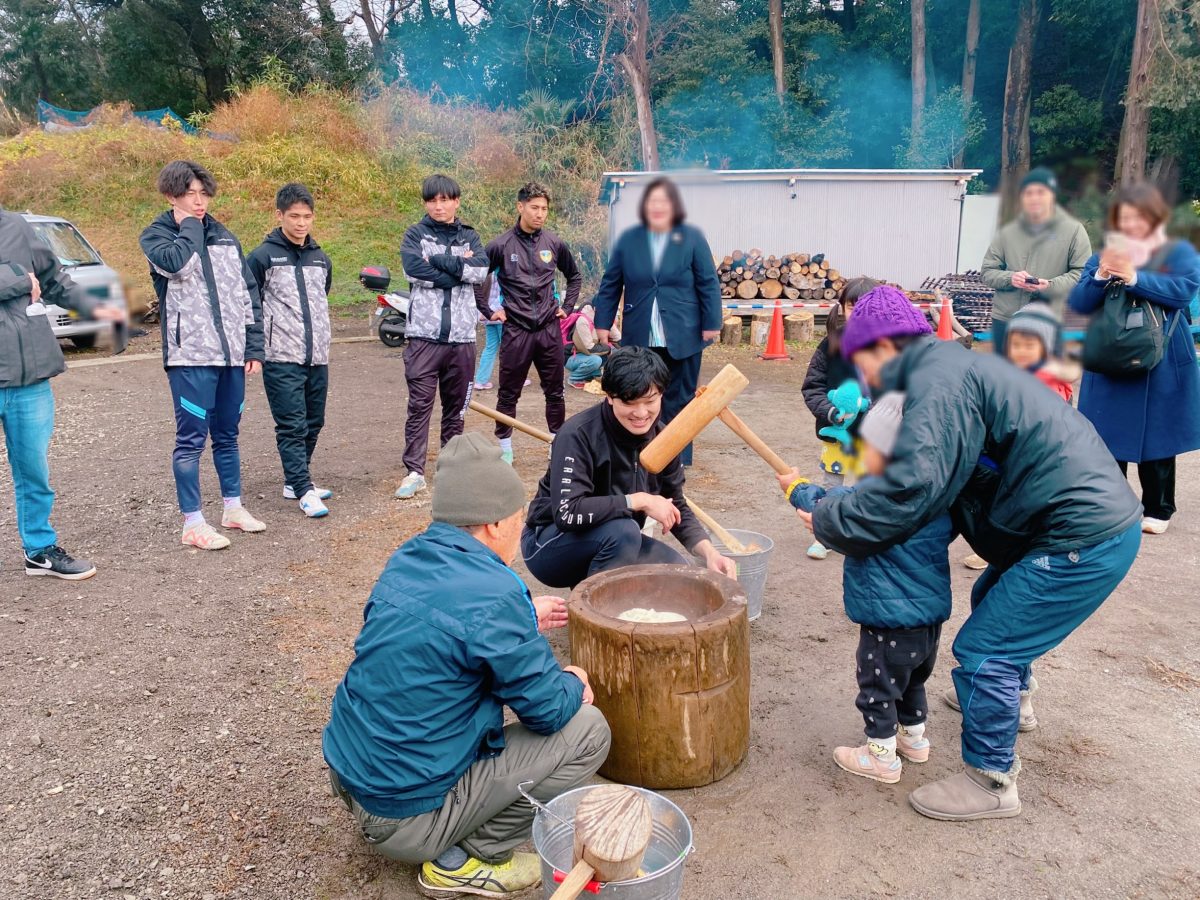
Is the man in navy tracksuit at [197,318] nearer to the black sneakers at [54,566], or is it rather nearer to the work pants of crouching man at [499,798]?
the black sneakers at [54,566]

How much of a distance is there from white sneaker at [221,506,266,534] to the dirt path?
10cm

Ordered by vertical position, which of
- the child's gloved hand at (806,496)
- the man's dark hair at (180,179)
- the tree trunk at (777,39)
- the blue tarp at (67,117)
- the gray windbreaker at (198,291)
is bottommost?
the child's gloved hand at (806,496)

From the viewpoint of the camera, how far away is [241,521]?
17.0 feet

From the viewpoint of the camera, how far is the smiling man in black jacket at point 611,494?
10.6 ft

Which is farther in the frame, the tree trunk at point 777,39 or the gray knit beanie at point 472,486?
the tree trunk at point 777,39

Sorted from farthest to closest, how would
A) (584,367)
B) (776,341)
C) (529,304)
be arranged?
(776,341) → (584,367) → (529,304)

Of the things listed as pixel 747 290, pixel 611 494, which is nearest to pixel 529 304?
pixel 611 494

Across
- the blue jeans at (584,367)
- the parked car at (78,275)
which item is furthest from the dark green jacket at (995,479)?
the blue jeans at (584,367)

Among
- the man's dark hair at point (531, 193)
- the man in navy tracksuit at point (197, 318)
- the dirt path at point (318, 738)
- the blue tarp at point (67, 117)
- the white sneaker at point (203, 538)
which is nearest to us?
the dirt path at point (318, 738)

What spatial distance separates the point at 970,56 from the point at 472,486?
1.56 metres

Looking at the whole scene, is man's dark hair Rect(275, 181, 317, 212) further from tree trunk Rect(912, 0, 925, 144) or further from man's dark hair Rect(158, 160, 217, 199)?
tree trunk Rect(912, 0, 925, 144)

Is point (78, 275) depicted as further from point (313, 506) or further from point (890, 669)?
point (890, 669)

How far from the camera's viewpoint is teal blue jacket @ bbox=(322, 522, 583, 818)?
2.16 meters

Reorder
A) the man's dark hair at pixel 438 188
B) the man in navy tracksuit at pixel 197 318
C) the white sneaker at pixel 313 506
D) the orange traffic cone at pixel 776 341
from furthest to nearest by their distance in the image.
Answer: the orange traffic cone at pixel 776 341 < the man's dark hair at pixel 438 188 < the white sneaker at pixel 313 506 < the man in navy tracksuit at pixel 197 318
